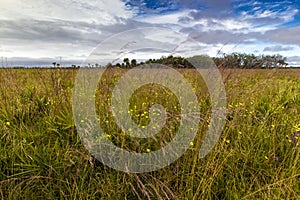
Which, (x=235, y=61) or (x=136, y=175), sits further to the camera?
(x=235, y=61)

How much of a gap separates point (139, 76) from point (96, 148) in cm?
214

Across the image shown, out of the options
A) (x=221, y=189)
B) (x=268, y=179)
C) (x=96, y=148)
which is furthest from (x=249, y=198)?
(x=96, y=148)

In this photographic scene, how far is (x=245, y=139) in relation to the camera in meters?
1.91

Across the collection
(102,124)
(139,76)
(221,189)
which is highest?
(139,76)

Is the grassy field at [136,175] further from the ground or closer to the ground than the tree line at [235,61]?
closer to the ground

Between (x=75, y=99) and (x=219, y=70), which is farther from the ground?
(x=219, y=70)

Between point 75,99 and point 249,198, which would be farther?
point 75,99

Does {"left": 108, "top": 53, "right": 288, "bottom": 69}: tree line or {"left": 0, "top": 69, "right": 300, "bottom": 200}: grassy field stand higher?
{"left": 108, "top": 53, "right": 288, "bottom": 69}: tree line

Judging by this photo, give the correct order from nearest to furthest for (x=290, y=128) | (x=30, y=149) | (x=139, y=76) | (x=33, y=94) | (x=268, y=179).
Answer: (x=268, y=179) → (x=30, y=149) → (x=290, y=128) → (x=33, y=94) → (x=139, y=76)

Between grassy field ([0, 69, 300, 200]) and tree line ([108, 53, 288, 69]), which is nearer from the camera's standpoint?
grassy field ([0, 69, 300, 200])

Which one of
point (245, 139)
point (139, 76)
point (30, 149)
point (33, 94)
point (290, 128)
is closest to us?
point (30, 149)

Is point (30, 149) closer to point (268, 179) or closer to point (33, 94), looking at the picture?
point (33, 94)

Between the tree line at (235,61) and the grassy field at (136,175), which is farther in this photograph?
the tree line at (235,61)

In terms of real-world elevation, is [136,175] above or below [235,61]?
below
